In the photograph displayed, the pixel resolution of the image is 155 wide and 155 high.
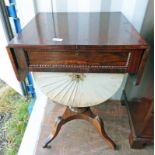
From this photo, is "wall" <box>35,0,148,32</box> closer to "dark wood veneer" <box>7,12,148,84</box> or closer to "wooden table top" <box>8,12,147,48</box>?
"wooden table top" <box>8,12,147,48</box>

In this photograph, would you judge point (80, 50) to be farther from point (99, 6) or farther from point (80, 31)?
point (99, 6)

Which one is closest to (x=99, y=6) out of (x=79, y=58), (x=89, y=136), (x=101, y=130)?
(x=79, y=58)

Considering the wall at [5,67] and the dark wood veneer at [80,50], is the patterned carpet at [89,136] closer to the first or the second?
the wall at [5,67]

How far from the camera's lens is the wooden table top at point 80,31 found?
671 mm

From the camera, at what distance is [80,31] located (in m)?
0.78

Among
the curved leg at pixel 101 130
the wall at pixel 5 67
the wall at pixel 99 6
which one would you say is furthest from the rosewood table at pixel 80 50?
the wall at pixel 5 67

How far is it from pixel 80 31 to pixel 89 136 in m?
0.82

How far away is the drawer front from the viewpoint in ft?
2.29

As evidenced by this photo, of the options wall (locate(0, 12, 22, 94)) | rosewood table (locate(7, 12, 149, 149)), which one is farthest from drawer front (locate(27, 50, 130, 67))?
wall (locate(0, 12, 22, 94))

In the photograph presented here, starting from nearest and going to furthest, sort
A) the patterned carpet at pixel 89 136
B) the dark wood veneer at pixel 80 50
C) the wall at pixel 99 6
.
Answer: the dark wood veneer at pixel 80 50 → the wall at pixel 99 6 → the patterned carpet at pixel 89 136

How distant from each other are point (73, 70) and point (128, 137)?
795mm

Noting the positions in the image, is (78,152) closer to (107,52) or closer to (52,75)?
(52,75)

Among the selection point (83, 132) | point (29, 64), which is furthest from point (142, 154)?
point (29, 64)

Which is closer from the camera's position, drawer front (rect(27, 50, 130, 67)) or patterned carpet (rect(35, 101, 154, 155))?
drawer front (rect(27, 50, 130, 67))
